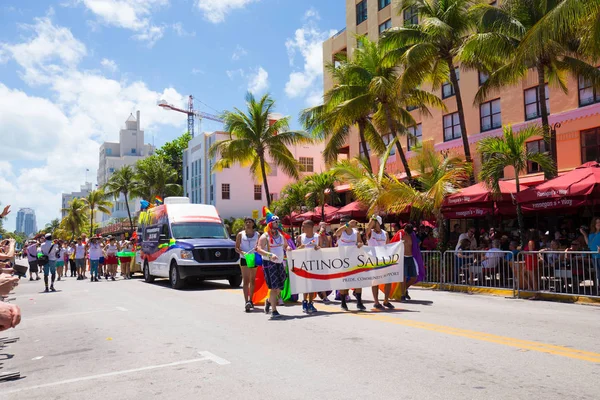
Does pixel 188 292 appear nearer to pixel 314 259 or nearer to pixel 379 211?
pixel 314 259

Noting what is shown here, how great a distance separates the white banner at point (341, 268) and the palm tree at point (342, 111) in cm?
1283

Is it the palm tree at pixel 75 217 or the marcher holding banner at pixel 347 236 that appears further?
the palm tree at pixel 75 217

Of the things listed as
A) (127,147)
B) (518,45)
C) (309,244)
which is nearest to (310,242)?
(309,244)

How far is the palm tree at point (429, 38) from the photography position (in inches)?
787

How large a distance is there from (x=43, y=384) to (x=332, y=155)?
2225 centimetres

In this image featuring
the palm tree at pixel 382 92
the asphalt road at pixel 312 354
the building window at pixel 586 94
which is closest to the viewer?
the asphalt road at pixel 312 354

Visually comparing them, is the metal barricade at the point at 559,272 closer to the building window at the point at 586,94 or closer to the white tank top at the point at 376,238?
the white tank top at the point at 376,238

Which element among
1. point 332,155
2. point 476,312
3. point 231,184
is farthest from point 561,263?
point 231,184

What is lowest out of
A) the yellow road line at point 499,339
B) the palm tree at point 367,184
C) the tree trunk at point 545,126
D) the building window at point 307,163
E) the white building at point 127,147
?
the yellow road line at point 499,339

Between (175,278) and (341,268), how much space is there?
A: 23.6 feet

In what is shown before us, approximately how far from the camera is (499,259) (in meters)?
13.7

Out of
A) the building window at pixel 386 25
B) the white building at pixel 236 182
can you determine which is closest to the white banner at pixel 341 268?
the building window at pixel 386 25

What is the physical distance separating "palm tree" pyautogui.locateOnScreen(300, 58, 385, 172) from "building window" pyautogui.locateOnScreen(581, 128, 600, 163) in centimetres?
877

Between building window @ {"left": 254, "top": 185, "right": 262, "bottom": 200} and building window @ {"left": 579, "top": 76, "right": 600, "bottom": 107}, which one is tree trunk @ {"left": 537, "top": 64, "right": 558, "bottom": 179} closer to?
building window @ {"left": 579, "top": 76, "right": 600, "bottom": 107}
